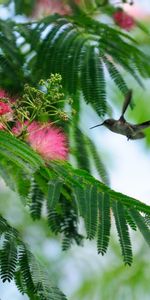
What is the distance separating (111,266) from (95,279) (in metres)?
0.20

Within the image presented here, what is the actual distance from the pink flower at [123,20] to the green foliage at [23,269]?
1700mm

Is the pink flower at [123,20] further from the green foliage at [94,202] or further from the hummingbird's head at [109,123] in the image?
the green foliage at [94,202]

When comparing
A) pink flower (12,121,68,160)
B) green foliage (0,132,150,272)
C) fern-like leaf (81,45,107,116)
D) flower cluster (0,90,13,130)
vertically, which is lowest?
green foliage (0,132,150,272)

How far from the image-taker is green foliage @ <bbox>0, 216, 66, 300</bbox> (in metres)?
2.15

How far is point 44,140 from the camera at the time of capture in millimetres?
2482

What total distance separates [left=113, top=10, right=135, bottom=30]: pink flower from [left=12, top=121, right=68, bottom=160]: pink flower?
128cm

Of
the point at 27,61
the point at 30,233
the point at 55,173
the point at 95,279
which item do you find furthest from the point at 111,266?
the point at 55,173

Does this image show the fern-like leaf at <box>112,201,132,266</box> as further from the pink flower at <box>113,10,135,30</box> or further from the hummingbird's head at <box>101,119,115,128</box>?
the pink flower at <box>113,10,135,30</box>

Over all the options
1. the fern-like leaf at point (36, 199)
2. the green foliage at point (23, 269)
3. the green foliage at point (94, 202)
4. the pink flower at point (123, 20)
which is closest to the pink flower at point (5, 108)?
the green foliage at point (94, 202)

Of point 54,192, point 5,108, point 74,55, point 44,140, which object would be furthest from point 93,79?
point 54,192

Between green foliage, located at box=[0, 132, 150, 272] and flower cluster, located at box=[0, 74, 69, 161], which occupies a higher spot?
flower cluster, located at box=[0, 74, 69, 161]

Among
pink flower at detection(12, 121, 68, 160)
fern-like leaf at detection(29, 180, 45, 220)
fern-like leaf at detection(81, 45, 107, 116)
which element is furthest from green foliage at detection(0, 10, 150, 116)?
fern-like leaf at detection(29, 180, 45, 220)

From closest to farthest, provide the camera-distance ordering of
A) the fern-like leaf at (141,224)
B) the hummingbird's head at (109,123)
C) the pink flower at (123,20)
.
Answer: the fern-like leaf at (141,224)
the hummingbird's head at (109,123)
the pink flower at (123,20)

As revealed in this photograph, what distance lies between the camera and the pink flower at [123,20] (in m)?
3.70
